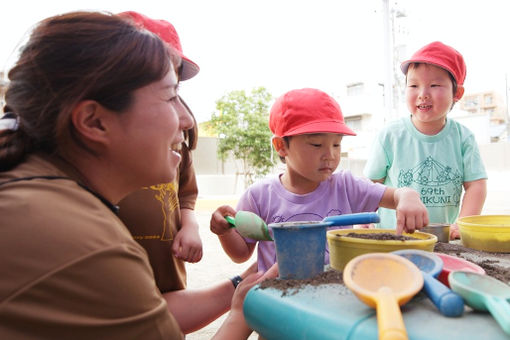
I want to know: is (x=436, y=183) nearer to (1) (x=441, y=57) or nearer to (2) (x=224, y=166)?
(1) (x=441, y=57)

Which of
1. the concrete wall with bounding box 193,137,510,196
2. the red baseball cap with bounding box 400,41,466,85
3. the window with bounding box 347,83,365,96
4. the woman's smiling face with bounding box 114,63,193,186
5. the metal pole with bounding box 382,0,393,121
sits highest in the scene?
the window with bounding box 347,83,365,96

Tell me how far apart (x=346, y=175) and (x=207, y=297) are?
2.65 ft

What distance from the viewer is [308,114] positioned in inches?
62.6

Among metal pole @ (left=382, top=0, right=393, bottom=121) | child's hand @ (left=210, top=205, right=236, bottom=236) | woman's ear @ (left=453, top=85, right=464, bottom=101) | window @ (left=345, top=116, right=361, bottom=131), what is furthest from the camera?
window @ (left=345, top=116, right=361, bottom=131)

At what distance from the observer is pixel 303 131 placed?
1.55m

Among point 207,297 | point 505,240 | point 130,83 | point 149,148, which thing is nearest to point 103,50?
point 130,83

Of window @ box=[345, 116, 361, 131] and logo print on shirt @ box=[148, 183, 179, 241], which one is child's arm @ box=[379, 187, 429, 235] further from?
window @ box=[345, 116, 361, 131]

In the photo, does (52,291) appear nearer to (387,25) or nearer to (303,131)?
(303,131)

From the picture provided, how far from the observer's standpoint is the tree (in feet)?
44.9

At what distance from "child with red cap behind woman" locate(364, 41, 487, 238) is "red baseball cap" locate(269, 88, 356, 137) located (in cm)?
59

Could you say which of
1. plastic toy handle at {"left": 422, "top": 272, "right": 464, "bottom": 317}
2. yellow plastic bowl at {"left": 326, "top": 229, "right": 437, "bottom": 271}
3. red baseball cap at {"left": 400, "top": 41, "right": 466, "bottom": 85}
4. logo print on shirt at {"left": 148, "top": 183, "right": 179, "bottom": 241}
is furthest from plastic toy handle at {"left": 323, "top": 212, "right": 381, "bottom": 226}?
red baseball cap at {"left": 400, "top": 41, "right": 466, "bottom": 85}

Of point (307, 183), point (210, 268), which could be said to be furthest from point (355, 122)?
point (307, 183)

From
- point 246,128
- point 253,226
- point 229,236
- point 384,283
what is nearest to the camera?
point 384,283

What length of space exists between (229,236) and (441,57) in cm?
137
